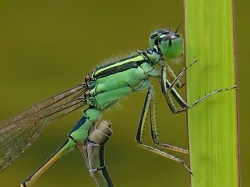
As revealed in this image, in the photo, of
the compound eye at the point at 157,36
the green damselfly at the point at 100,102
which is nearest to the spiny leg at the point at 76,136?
the green damselfly at the point at 100,102

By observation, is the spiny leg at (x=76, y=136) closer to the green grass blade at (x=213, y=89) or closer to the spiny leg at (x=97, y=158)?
the spiny leg at (x=97, y=158)

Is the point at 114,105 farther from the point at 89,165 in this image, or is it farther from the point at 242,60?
the point at 242,60

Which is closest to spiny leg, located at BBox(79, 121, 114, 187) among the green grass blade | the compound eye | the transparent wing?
the transparent wing

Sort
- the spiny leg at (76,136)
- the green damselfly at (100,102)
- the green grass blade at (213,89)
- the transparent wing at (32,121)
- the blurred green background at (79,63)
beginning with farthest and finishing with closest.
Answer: the blurred green background at (79,63), the spiny leg at (76,136), the transparent wing at (32,121), the green damselfly at (100,102), the green grass blade at (213,89)

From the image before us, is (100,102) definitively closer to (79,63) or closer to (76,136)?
(76,136)

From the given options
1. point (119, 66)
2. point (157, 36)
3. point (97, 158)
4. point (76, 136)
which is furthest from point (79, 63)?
point (157, 36)

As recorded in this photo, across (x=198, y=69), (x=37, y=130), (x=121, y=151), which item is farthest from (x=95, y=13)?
(x=198, y=69)
